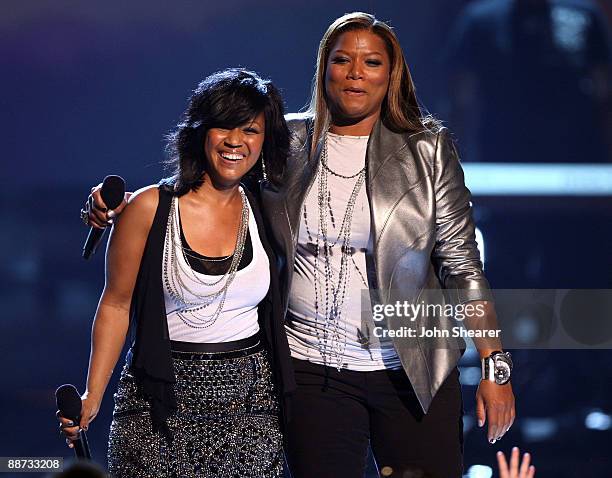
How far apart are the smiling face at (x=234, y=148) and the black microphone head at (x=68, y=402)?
21.3 inches

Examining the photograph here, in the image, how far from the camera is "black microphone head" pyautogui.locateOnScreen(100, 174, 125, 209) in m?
2.20

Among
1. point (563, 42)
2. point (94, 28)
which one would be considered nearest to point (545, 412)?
point (563, 42)

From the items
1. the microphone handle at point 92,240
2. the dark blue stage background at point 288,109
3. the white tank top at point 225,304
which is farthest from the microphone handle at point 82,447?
the dark blue stage background at point 288,109

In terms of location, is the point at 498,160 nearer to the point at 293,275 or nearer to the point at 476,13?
the point at 476,13

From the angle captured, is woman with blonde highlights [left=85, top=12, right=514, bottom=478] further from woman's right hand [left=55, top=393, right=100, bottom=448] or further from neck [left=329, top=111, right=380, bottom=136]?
woman's right hand [left=55, top=393, right=100, bottom=448]

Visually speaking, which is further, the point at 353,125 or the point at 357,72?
the point at 353,125

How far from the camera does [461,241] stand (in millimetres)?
2359

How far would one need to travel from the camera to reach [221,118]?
7.19 feet

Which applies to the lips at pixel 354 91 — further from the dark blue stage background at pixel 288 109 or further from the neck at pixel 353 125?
the dark blue stage background at pixel 288 109

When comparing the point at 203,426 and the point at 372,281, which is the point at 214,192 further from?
the point at 203,426

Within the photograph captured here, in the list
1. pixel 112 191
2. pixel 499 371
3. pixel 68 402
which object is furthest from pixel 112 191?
pixel 499 371

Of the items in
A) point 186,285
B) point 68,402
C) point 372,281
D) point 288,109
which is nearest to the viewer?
point 68,402

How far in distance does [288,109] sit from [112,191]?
1382 millimetres

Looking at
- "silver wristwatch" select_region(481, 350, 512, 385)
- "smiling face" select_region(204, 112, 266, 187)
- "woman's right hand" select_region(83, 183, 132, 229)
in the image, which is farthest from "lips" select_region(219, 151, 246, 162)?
"silver wristwatch" select_region(481, 350, 512, 385)
